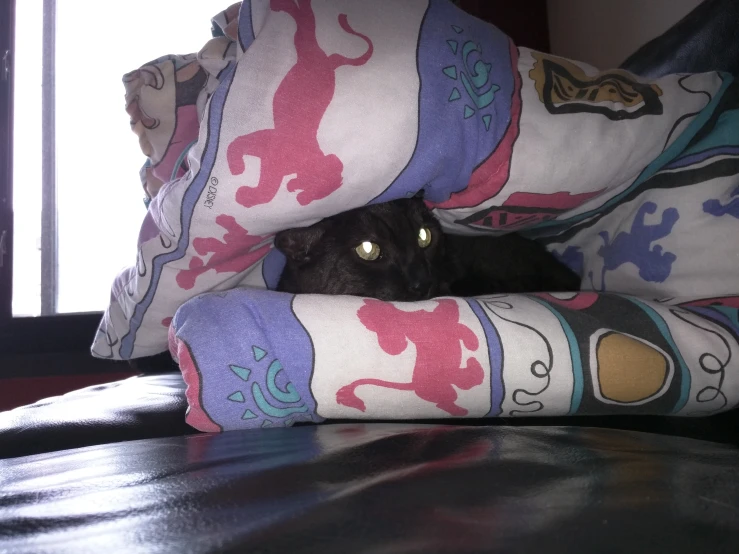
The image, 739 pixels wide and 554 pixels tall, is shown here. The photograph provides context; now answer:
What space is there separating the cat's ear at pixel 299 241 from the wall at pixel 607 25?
143 cm

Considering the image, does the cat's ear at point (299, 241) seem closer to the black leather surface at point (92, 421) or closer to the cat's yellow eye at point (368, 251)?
the cat's yellow eye at point (368, 251)

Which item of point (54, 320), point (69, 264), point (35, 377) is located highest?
point (69, 264)

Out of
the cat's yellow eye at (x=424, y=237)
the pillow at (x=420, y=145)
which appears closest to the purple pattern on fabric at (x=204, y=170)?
the pillow at (x=420, y=145)

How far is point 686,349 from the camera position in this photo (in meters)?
0.74

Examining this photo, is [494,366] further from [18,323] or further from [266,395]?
[18,323]

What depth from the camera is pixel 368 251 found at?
3.90ft

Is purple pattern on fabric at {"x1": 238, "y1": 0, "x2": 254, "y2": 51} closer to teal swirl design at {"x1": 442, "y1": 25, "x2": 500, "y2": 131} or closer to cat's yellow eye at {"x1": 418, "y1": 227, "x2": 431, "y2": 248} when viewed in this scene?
teal swirl design at {"x1": 442, "y1": 25, "x2": 500, "y2": 131}

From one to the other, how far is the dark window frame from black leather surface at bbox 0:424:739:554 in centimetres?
193

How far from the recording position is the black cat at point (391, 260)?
116 cm

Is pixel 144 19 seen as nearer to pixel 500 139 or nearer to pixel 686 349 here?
pixel 500 139

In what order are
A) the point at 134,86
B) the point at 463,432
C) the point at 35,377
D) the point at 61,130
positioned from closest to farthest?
the point at 463,432 → the point at 134,86 → the point at 35,377 → the point at 61,130

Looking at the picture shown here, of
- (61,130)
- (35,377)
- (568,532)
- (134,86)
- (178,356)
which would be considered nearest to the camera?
(568,532)

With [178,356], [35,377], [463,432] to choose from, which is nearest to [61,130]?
[35,377]

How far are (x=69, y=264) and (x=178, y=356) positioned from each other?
Result: 2.31 metres
